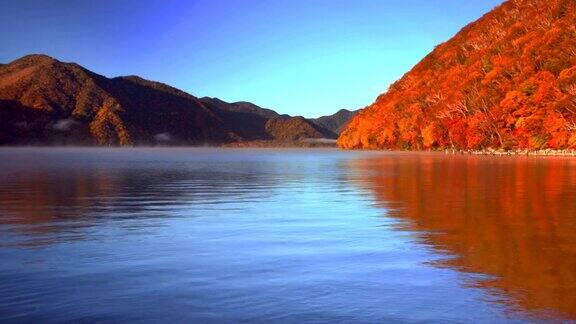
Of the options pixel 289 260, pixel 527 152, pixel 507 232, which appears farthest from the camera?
pixel 527 152

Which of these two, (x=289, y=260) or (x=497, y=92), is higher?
(x=497, y=92)

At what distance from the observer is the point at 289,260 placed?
439 inches

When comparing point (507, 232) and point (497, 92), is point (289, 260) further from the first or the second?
point (497, 92)

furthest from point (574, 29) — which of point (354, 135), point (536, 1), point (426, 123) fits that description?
point (354, 135)

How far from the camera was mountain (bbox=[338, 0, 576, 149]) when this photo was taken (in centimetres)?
7900

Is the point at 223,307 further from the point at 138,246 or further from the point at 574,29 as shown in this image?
the point at 574,29

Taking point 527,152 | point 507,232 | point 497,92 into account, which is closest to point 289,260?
point 507,232

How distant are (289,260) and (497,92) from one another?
87.8 m

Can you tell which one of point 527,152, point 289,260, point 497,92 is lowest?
point 289,260

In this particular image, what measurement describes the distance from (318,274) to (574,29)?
9635 centimetres

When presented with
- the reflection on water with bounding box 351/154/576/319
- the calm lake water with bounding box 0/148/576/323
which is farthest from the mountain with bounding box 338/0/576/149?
the calm lake water with bounding box 0/148/576/323

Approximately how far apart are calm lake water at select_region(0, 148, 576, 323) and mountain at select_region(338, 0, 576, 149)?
61.7m

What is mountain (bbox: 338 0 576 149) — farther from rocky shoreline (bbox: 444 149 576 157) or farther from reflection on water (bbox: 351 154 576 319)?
reflection on water (bbox: 351 154 576 319)

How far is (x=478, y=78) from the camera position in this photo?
10431 cm
